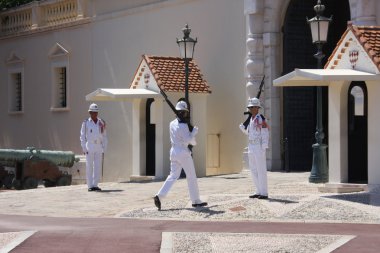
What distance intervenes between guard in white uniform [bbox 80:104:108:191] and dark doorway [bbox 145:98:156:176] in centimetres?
378

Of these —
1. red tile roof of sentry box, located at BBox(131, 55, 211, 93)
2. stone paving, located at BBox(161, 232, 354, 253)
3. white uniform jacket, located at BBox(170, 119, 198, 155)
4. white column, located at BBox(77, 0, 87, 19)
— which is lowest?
stone paving, located at BBox(161, 232, 354, 253)

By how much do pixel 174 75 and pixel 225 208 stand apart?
28.2 feet

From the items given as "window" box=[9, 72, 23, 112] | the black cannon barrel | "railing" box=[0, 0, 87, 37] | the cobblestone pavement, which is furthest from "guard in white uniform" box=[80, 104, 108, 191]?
"window" box=[9, 72, 23, 112]

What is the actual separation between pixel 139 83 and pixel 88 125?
4.08 m

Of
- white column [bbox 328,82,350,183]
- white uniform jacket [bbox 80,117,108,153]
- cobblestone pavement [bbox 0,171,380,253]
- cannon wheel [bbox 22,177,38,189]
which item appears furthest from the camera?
cannon wheel [bbox 22,177,38,189]

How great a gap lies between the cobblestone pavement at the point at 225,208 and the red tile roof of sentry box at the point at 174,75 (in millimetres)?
3088

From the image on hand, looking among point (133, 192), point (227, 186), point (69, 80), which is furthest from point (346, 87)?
point (69, 80)

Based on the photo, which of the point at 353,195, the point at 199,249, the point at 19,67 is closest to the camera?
the point at 199,249

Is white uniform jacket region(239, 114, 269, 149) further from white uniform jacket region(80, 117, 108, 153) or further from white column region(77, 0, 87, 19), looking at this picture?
white column region(77, 0, 87, 19)

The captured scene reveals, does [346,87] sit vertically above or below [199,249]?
above

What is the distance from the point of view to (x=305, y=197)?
1609 centimetres

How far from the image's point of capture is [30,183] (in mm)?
24734

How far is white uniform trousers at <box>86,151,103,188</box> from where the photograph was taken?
20.2 m

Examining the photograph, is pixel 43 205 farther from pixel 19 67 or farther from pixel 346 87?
pixel 19 67
